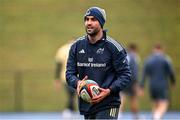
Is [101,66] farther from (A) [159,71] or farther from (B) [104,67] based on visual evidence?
(A) [159,71]

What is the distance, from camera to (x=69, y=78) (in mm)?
9453

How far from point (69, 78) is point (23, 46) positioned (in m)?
16.4

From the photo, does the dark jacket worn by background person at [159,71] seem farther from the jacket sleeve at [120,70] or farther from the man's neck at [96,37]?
the man's neck at [96,37]

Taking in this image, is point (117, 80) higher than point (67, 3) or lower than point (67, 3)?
lower

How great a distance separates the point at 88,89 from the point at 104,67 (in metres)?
0.43

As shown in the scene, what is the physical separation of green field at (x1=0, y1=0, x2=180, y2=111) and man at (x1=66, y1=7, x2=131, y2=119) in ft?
52.1

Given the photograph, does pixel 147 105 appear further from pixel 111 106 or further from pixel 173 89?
pixel 111 106

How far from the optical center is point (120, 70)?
9.37m

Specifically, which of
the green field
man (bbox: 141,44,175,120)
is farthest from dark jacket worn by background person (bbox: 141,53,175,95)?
the green field

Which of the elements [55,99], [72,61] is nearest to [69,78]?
[72,61]

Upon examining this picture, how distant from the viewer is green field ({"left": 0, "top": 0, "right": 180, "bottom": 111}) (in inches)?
998

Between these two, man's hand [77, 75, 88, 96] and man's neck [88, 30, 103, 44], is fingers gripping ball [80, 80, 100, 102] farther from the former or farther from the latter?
man's neck [88, 30, 103, 44]

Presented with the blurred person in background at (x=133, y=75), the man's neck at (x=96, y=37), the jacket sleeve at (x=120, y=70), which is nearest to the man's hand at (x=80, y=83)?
the jacket sleeve at (x=120, y=70)

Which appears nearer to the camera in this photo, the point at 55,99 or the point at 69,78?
the point at 69,78
